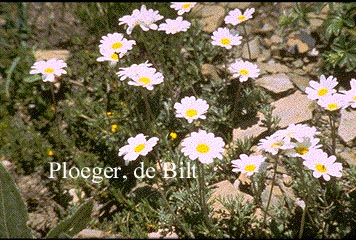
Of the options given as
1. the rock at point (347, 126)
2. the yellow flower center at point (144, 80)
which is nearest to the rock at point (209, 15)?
the rock at point (347, 126)

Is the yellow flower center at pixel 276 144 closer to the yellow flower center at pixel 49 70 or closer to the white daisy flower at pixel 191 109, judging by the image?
the white daisy flower at pixel 191 109

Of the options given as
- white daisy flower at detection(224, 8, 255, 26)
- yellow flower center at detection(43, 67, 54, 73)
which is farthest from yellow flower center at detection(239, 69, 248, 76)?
yellow flower center at detection(43, 67, 54, 73)

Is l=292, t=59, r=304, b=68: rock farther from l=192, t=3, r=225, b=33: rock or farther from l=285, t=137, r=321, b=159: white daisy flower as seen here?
l=285, t=137, r=321, b=159: white daisy flower

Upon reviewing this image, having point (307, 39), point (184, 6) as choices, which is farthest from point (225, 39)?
point (307, 39)

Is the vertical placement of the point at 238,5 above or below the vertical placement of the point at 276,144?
above

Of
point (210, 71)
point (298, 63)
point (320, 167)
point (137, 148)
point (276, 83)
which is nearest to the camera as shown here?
point (320, 167)

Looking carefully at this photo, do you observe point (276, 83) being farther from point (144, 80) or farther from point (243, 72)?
point (144, 80)
